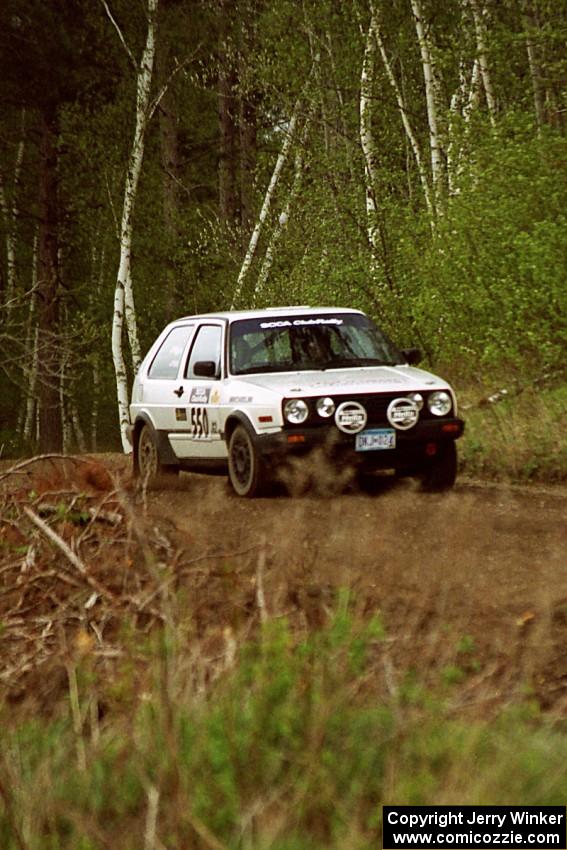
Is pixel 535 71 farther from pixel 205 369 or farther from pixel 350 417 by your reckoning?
pixel 350 417

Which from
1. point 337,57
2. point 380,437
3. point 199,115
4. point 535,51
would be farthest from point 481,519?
point 199,115

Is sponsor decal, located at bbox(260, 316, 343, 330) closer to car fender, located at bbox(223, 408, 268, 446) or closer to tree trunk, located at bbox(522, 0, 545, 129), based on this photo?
car fender, located at bbox(223, 408, 268, 446)

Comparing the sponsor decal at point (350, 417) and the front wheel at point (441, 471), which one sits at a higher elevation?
the sponsor decal at point (350, 417)

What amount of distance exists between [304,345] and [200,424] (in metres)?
1.14

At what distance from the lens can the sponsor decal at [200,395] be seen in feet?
46.3

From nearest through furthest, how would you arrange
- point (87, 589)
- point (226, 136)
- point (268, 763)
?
1. point (268, 763)
2. point (87, 589)
3. point (226, 136)

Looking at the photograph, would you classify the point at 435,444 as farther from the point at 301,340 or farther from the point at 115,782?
the point at 115,782

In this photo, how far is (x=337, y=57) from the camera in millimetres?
32781

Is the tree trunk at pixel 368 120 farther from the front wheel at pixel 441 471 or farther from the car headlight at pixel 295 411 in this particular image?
the car headlight at pixel 295 411

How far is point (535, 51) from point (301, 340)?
12.9 m

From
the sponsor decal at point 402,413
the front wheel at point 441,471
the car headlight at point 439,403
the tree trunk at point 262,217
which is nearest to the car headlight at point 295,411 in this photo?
the sponsor decal at point 402,413

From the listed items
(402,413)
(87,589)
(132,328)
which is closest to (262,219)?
(132,328)

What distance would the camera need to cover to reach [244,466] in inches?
523

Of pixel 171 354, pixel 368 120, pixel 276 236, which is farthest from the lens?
pixel 276 236
